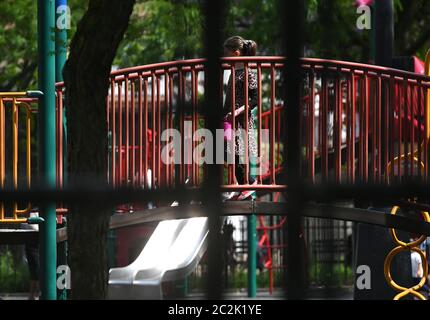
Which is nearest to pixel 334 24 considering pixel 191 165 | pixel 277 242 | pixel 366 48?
pixel 366 48

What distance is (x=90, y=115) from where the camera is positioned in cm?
538

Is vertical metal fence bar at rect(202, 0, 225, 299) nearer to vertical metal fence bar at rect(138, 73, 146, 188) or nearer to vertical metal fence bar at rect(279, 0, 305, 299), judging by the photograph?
vertical metal fence bar at rect(279, 0, 305, 299)

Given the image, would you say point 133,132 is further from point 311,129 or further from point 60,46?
point 311,129

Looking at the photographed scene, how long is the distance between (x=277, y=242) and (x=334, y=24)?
248 inches

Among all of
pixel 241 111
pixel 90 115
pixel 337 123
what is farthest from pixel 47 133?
pixel 90 115

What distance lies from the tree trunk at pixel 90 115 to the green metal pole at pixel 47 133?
203 cm

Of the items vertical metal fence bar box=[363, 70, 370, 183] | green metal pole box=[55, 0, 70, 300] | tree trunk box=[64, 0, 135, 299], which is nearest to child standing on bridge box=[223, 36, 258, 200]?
vertical metal fence bar box=[363, 70, 370, 183]

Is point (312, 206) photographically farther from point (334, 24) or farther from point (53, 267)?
point (334, 24)

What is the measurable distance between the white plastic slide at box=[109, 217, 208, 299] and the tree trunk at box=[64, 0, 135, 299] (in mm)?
4930

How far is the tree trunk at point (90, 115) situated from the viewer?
5.38 m

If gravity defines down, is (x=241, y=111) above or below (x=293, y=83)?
above

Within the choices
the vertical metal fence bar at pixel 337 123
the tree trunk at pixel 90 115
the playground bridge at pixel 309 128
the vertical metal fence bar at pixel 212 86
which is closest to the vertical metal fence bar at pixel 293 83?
the vertical metal fence bar at pixel 212 86

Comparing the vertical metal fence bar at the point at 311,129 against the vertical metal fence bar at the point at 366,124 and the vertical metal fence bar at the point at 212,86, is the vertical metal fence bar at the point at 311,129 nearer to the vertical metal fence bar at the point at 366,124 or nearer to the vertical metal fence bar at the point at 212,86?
the vertical metal fence bar at the point at 366,124

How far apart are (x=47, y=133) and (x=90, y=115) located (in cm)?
258
